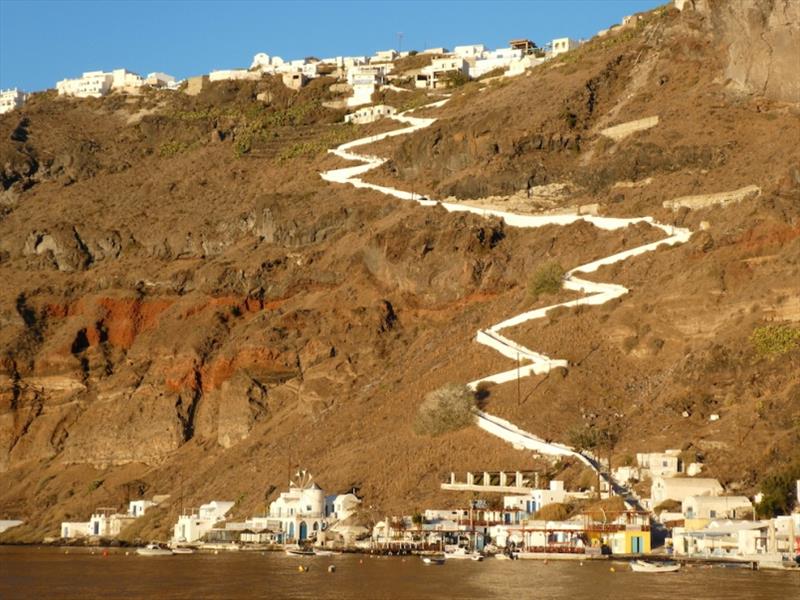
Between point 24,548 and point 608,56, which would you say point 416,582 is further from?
point 608,56

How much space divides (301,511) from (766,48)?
2098 inches

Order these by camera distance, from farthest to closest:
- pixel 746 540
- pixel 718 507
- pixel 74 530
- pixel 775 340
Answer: pixel 74 530
pixel 775 340
pixel 718 507
pixel 746 540

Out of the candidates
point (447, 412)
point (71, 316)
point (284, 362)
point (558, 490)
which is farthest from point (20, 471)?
point (558, 490)

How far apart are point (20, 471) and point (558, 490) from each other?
1866 inches

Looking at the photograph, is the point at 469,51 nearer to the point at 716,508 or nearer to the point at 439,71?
the point at 439,71

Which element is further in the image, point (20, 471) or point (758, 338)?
point (20, 471)

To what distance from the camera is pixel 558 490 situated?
89.3 meters

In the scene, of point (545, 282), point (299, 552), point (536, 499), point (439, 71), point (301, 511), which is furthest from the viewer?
point (439, 71)

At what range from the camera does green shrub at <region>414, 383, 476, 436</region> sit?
96.4 meters

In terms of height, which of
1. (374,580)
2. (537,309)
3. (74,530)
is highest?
(537,309)

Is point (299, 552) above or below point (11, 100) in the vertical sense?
below

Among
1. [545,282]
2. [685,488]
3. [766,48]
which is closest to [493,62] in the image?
[766,48]

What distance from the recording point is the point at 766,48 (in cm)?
12644

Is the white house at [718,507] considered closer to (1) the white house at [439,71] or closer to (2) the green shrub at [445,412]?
(2) the green shrub at [445,412]
